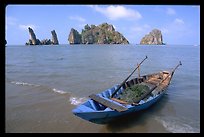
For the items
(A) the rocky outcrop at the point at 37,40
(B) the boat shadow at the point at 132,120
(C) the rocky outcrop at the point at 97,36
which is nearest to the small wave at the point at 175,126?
(B) the boat shadow at the point at 132,120

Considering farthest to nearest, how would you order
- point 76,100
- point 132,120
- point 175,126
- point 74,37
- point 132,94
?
point 74,37 < point 76,100 < point 132,94 < point 132,120 < point 175,126

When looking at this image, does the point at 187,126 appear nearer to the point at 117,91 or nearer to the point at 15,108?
the point at 117,91

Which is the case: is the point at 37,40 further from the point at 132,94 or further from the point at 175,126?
the point at 175,126

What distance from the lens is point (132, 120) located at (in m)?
7.73

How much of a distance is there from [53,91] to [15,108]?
9.87 ft

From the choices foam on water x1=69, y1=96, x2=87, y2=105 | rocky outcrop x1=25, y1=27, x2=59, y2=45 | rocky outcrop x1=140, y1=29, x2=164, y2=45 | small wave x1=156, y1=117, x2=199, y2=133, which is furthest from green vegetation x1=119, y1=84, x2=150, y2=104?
rocky outcrop x1=140, y1=29, x2=164, y2=45

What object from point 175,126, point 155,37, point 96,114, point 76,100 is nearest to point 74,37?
point 155,37

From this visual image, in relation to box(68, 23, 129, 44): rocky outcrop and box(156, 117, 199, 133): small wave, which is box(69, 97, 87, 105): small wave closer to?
box(156, 117, 199, 133): small wave

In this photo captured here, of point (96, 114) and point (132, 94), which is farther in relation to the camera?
point (132, 94)

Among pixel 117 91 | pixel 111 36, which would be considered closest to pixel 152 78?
pixel 117 91

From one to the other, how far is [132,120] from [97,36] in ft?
430

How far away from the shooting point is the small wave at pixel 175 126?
7.19 meters

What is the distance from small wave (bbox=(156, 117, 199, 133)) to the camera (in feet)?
23.6
